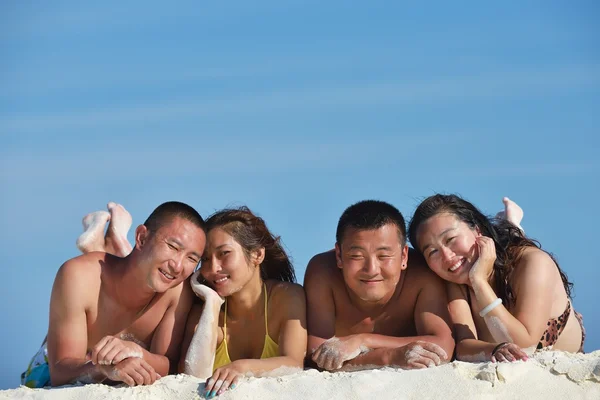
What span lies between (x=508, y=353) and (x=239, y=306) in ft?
7.93

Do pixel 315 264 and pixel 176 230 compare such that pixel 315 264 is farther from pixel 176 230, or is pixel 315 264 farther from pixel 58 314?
pixel 58 314

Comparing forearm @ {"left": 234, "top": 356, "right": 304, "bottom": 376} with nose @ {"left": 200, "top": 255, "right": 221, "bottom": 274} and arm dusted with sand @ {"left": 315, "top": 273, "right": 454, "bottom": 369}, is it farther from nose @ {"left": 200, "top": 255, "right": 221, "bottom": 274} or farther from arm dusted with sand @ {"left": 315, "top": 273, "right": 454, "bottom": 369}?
nose @ {"left": 200, "top": 255, "right": 221, "bottom": 274}

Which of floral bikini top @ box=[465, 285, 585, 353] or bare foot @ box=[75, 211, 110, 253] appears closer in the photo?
floral bikini top @ box=[465, 285, 585, 353]

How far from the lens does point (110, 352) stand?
582cm

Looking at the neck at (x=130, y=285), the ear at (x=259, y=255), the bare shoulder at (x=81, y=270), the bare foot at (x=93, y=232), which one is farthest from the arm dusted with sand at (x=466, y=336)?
the bare foot at (x=93, y=232)

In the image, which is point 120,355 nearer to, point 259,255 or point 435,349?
point 259,255

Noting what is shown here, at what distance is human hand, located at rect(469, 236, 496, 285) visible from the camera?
665 cm

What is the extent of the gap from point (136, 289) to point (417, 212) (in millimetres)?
2618

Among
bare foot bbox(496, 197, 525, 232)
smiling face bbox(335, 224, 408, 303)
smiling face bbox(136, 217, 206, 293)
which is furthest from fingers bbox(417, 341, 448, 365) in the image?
bare foot bbox(496, 197, 525, 232)

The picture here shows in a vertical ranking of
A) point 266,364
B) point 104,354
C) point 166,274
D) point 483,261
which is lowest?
point 266,364

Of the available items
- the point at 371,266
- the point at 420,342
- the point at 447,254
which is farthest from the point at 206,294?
the point at 447,254

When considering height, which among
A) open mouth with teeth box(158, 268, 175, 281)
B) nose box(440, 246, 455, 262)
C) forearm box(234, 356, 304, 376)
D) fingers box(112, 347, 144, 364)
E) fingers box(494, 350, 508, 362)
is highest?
nose box(440, 246, 455, 262)

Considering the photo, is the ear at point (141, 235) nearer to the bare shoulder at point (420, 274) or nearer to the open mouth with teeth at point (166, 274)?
the open mouth with teeth at point (166, 274)

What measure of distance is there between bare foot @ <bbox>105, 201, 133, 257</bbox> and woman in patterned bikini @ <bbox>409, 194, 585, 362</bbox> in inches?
154
